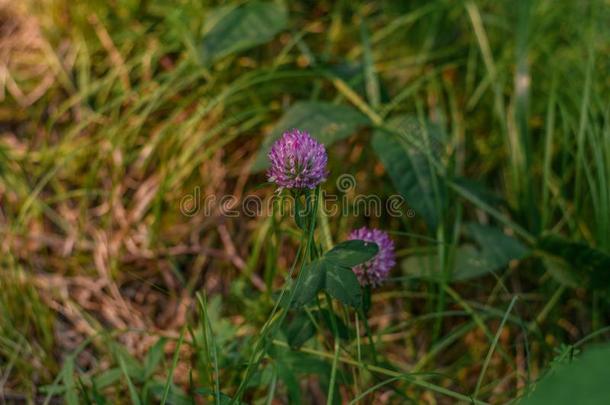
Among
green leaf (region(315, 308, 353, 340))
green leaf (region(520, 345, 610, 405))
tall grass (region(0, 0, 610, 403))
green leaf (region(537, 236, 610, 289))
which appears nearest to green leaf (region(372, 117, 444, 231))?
tall grass (region(0, 0, 610, 403))

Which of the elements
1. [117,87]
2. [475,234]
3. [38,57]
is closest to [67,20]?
[38,57]

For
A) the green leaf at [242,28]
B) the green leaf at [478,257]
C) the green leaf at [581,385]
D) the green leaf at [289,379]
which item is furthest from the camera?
the green leaf at [242,28]

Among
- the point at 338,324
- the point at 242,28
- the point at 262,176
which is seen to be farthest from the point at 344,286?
the point at 242,28

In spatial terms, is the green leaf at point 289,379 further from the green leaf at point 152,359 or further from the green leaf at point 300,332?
the green leaf at point 152,359

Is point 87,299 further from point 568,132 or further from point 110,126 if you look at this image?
point 568,132

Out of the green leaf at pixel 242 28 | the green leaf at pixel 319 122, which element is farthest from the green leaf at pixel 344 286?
the green leaf at pixel 242 28

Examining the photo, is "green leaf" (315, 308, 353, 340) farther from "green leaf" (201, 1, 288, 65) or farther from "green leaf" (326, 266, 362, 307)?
"green leaf" (201, 1, 288, 65)
